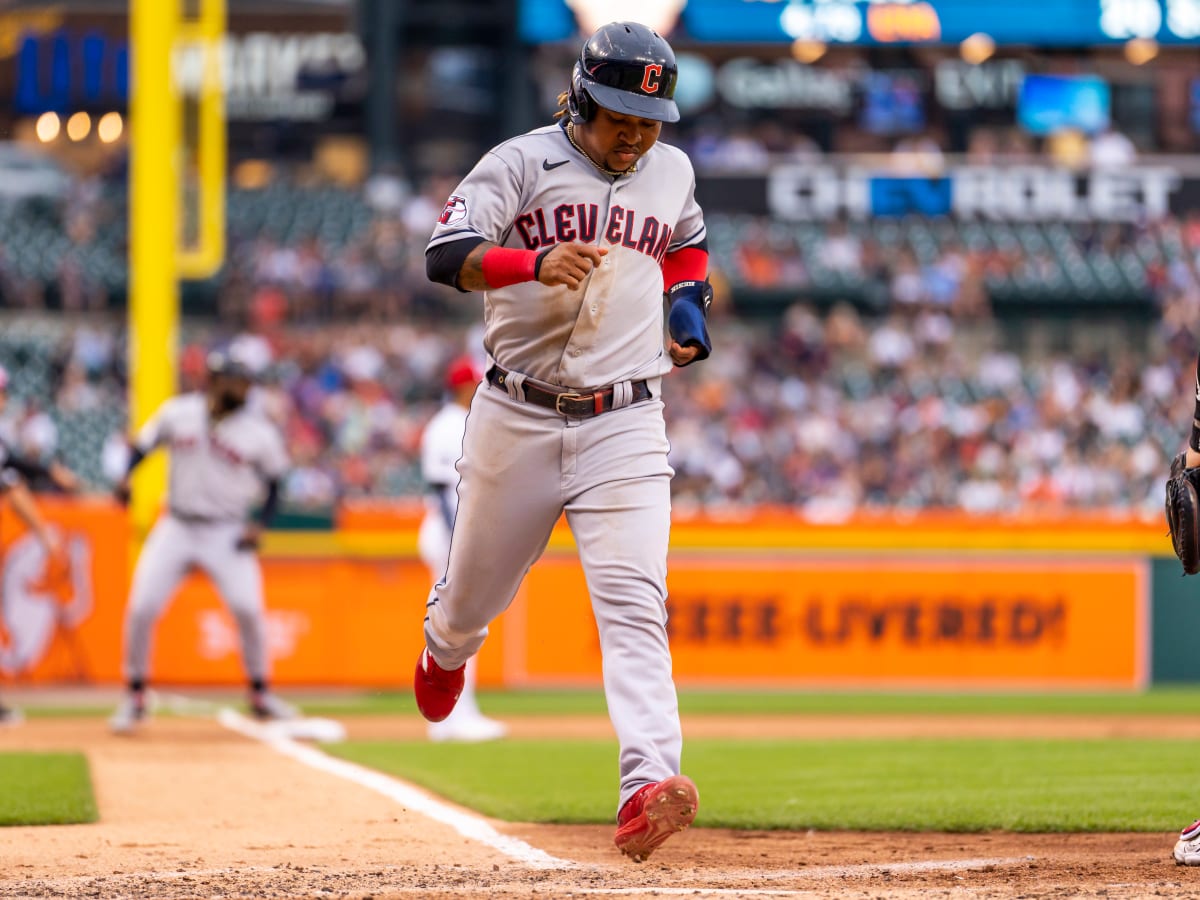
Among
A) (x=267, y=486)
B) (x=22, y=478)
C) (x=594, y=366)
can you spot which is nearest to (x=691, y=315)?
(x=594, y=366)

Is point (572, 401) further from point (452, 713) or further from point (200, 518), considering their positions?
point (200, 518)

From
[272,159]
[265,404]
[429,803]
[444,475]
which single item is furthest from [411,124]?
[429,803]

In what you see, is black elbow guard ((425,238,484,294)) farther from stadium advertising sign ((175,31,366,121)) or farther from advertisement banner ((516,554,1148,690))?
stadium advertising sign ((175,31,366,121))

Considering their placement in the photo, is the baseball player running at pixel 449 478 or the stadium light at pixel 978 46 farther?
the stadium light at pixel 978 46

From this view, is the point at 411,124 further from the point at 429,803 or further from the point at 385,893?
the point at 385,893

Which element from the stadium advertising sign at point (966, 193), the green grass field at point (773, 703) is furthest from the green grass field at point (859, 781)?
the stadium advertising sign at point (966, 193)

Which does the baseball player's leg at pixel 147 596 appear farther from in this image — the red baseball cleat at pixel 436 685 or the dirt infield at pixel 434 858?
the red baseball cleat at pixel 436 685
